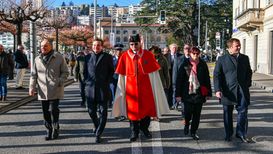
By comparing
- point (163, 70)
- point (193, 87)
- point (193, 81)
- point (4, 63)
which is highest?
point (4, 63)

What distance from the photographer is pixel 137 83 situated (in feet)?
24.9

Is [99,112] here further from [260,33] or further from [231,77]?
[260,33]

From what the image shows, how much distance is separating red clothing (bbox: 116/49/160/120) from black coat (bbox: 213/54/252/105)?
1169mm

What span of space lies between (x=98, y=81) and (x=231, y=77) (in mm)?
2311

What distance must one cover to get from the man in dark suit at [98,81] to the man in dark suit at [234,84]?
6.29 ft

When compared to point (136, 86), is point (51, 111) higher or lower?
lower

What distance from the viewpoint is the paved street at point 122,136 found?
275 inches

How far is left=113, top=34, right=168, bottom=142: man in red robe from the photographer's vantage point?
24.9ft

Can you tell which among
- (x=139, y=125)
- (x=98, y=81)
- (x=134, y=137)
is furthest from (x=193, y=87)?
(x=98, y=81)

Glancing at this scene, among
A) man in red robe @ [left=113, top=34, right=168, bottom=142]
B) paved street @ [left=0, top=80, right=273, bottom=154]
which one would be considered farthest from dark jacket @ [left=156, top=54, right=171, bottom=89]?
man in red robe @ [left=113, top=34, right=168, bottom=142]

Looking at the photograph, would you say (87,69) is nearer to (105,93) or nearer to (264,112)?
(105,93)

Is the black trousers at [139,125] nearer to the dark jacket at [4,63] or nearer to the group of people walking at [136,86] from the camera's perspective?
the group of people walking at [136,86]

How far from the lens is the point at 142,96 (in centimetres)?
762

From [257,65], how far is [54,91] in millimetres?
28893
